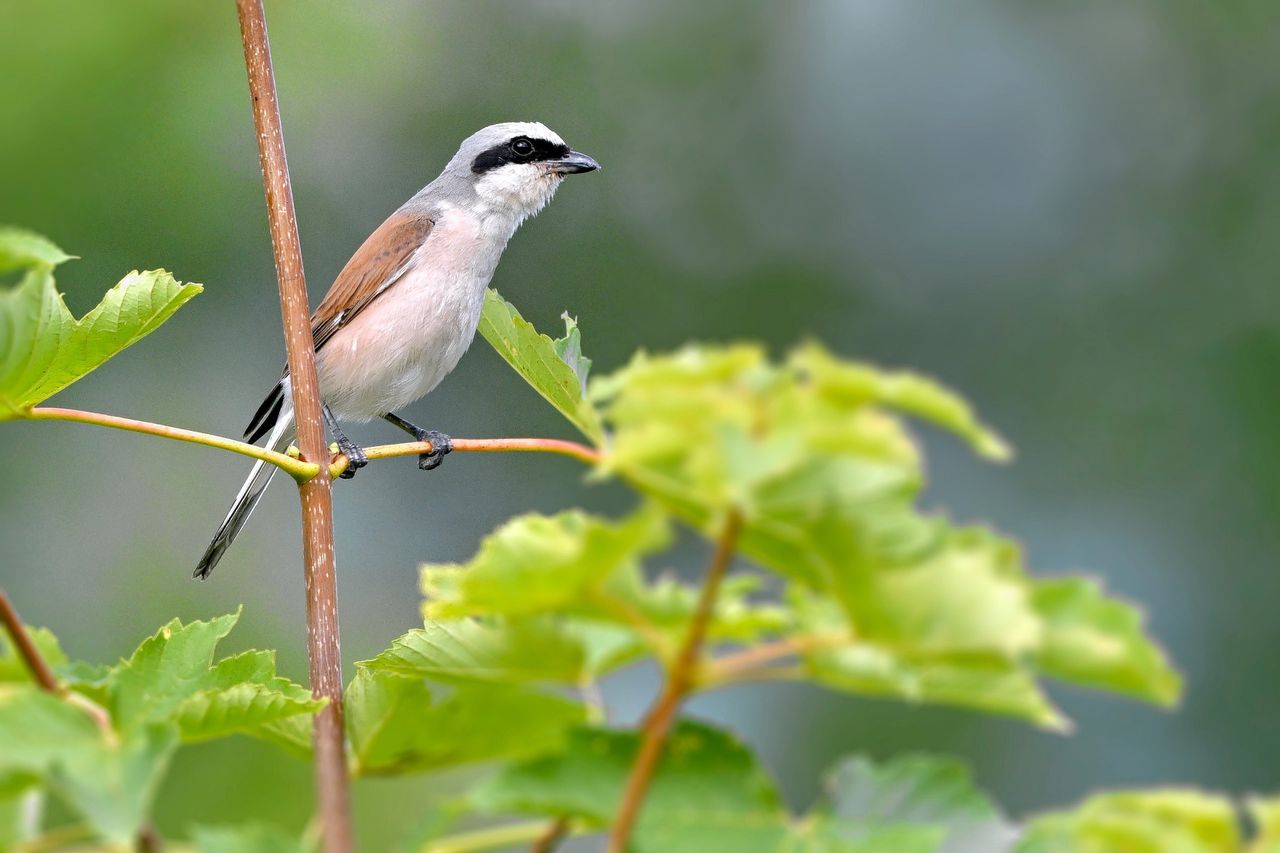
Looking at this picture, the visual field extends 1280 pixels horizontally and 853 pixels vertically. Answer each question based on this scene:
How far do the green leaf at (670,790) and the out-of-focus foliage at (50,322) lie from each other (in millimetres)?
391

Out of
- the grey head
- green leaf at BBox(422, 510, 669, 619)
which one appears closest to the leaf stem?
green leaf at BBox(422, 510, 669, 619)

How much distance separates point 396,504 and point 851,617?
578cm

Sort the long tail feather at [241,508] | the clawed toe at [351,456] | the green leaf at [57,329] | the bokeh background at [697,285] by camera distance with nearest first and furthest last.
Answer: the green leaf at [57,329] < the clawed toe at [351,456] < the long tail feather at [241,508] < the bokeh background at [697,285]

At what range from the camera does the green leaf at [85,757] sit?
1.95 feet

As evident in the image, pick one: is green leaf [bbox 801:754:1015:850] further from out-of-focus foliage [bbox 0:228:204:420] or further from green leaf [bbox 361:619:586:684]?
out-of-focus foliage [bbox 0:228:204:420]

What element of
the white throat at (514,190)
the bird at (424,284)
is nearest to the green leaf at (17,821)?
the bird at (424,284)

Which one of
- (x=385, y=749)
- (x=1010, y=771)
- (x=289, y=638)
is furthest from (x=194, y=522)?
(x=385, y=749)

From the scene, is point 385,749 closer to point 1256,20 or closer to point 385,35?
point 385,35

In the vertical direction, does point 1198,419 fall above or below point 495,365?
above

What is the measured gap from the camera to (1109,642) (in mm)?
590

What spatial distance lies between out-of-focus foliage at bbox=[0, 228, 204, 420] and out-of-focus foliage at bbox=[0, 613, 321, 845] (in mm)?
188

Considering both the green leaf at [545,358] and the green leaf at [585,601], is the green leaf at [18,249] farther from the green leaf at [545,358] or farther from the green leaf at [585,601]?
the green leaf at [545,358]

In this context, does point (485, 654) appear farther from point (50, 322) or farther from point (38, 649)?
point (50, 322)

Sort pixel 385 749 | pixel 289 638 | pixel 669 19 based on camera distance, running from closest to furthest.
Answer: pixel 385 749 < pixel 289 638 < pixel 669 19
